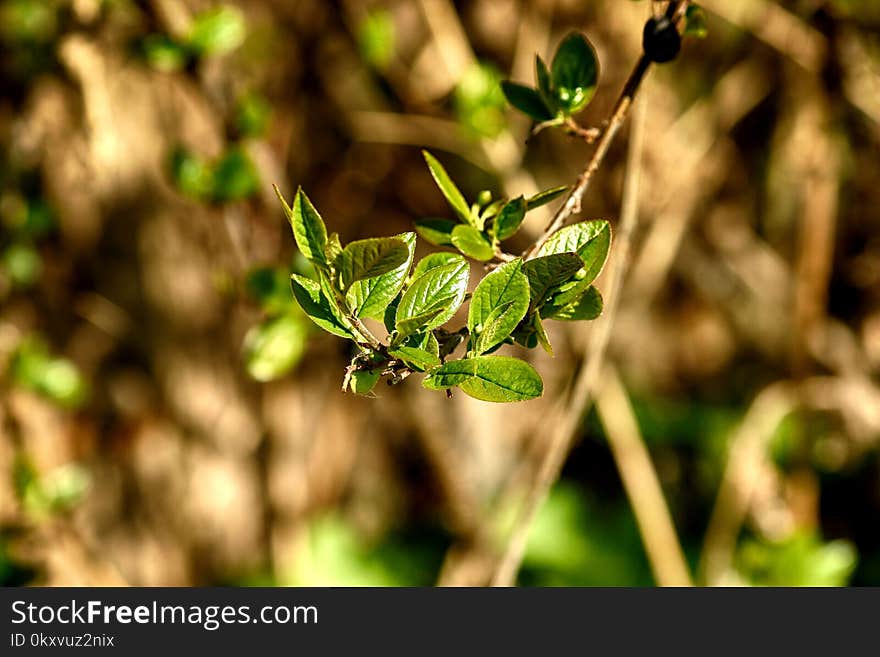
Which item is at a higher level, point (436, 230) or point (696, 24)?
point (696, 24)

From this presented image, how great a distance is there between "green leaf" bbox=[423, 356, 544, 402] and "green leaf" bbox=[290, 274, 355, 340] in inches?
2.1

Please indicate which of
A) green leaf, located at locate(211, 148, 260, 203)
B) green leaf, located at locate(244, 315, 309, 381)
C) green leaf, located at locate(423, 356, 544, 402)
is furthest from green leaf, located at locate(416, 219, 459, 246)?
green leaf, located at locate(211, 148, 260, 203)

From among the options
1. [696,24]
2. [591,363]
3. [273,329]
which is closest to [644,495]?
[591,363]

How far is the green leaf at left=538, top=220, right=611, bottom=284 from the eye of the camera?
0.40 m

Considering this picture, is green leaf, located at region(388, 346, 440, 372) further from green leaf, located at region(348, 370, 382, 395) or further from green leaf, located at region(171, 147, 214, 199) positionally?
green leaf, located at region(171, 147, 214, 199)

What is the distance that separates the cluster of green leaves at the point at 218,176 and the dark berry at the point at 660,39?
0.54m

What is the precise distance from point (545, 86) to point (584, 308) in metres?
0.17

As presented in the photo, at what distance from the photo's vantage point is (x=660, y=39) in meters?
0.45

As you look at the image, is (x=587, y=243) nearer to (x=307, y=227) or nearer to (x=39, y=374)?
(x=307, y=227)

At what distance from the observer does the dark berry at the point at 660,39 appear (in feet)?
1.48

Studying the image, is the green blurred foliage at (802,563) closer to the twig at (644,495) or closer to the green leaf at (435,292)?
the twig at (644,495)

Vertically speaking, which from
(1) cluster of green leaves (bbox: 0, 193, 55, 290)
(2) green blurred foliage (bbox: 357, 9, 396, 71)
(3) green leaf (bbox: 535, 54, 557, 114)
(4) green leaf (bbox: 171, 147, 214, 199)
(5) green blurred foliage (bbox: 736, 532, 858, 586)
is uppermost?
(2) green blurred foliage (bbox: 357, 9, 396, 71)
